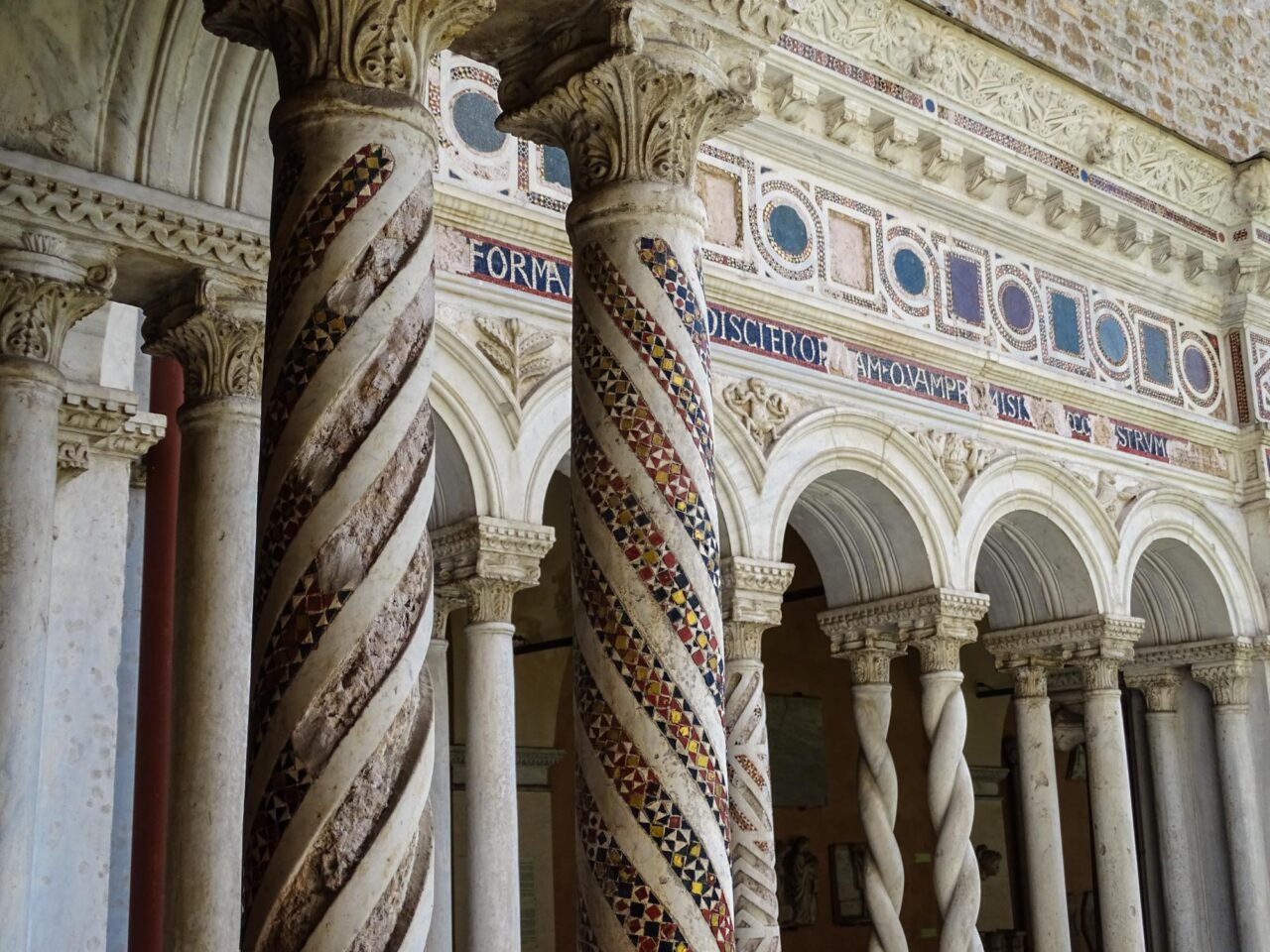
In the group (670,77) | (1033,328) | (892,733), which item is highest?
(1033,328)

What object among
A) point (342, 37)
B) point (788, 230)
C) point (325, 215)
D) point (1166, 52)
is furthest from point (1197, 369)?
point (325, 215)

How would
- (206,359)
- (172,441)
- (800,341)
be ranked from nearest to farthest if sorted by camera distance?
1. (206,359)
2. (172,441)
3. (800,341)

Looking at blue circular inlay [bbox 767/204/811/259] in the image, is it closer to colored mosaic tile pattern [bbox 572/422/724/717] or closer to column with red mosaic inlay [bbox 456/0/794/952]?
column with red mosaic inlay [bbox 456/0/794/952]

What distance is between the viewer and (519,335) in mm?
8578

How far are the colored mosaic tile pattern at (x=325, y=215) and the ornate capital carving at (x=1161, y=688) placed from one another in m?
10.9

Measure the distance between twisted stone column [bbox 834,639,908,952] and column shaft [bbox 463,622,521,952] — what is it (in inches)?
123

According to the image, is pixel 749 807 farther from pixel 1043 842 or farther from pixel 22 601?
pixel 22 601


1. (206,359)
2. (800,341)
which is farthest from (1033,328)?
(206,359)

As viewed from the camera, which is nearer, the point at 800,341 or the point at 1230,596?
the point at 800,341

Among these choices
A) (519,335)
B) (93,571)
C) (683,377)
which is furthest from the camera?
(519,335)

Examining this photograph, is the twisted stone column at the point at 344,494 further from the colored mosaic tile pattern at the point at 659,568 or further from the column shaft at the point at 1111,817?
the column shaft at the point at 1111,817

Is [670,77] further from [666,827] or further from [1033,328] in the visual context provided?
[1033,328]

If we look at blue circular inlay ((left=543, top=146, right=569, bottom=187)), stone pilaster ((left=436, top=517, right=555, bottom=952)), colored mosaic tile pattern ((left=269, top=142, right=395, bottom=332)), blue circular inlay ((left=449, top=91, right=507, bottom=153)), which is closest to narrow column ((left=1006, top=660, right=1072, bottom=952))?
Answer: stone pilaster ((left=436, top=517, right=555, bottom=952))

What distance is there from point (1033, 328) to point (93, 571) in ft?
24.6
